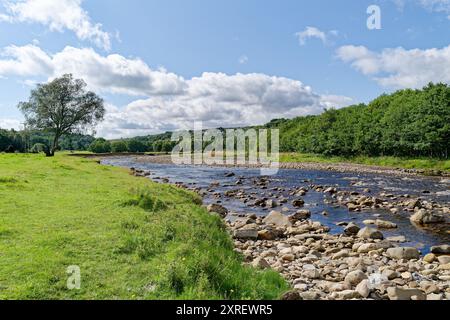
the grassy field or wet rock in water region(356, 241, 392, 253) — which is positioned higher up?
the grassy field

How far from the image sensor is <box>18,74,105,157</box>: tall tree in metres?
59.8

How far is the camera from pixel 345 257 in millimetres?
12711

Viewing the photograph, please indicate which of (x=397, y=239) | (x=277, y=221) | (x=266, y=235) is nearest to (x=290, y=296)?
(x=266, y=235)

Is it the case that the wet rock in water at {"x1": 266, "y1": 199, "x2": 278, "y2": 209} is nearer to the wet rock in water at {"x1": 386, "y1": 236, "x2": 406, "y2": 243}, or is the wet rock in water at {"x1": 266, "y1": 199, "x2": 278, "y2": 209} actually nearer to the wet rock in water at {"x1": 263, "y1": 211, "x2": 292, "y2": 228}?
the wet rock in water at {"x1": 263, "y1": 211, "x2": 292, "y2": 228}

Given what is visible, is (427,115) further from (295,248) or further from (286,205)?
(295,248)

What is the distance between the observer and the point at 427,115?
198 feet

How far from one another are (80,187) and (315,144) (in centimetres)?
8276

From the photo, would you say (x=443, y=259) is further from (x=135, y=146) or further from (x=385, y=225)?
(x=135, y=146)

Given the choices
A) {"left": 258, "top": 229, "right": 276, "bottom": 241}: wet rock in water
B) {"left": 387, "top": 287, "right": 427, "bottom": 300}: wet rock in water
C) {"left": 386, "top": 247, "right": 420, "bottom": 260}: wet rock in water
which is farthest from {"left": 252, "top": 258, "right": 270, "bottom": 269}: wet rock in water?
{"left": 386, "top": 247, "right": 420, "bottom": 260}: wet rock in water

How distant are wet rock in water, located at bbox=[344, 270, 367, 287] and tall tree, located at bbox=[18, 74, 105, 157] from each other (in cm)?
5897

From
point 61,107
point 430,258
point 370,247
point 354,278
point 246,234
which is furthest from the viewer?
point 61,107

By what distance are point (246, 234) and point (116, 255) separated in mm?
7459
